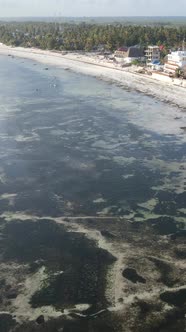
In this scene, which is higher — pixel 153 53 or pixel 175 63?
pixel 153 53

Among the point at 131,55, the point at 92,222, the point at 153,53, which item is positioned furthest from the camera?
the point at 131,55

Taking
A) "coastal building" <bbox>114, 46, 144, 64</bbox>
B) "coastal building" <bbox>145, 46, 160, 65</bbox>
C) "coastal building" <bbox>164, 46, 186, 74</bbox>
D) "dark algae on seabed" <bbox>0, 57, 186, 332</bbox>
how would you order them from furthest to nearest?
1. "coastal building" <bbox>114, 46, 144, 64</bbox>
2. "coastal building" <bbox>145, 46, 160, 65</bbox>
3. "coastal building" <bbox>164, 46, 186, 74</bbox>
4. "dark algae on seabed" <bbox>0, 57, 186, 332</bbox>

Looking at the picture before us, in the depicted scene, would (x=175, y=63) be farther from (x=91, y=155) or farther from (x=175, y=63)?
(x=91, y=155)

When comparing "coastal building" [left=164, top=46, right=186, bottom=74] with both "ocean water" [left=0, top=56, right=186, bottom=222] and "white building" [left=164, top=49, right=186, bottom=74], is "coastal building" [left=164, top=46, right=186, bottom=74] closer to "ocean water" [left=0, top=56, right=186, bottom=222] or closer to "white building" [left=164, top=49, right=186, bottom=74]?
"white building" [left=164, top=49, right=186, bottom=74]

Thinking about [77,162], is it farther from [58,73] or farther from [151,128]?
[58,73]

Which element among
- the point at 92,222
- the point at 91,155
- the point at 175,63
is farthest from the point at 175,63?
the point at 92,222

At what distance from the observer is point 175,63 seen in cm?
8512

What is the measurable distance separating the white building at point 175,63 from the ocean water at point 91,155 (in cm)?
1542

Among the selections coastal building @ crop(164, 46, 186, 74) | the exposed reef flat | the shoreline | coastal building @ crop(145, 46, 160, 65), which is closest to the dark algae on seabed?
the exposed reef flat

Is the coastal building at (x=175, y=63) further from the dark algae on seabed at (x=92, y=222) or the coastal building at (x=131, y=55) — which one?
the dark algae on seabed at (x=92, y=222)

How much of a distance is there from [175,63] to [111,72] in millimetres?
15288

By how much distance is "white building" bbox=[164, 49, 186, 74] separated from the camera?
83.8m

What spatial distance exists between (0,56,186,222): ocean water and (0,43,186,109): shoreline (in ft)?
13.0

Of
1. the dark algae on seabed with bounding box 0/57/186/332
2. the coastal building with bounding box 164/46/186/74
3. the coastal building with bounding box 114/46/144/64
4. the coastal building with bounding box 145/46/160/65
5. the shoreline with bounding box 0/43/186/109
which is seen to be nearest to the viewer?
the dark algae on seabed with bounding box 0/57/186/332
